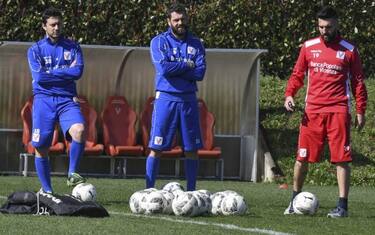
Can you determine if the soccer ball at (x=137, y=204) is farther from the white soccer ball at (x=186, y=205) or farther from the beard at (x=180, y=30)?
the beard at (x=180, y=30)

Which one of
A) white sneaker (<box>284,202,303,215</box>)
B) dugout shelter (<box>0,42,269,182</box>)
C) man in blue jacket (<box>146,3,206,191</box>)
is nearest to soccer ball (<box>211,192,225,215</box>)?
white sneaker (<box>284,202,303,215</box>)

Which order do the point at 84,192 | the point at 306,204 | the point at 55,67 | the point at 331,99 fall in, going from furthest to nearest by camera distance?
the point at 55,67 → the point at 84,192 → the point at 331,99 → the point at 306,204

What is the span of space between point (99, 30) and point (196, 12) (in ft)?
6.57

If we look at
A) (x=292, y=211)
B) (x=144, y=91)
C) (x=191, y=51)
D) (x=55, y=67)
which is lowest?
(x=292, y=211)

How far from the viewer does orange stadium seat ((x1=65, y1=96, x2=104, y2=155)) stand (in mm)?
19656

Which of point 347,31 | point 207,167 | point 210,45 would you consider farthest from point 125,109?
point 347,31

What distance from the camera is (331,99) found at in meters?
11.7

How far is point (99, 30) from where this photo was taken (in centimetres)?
2309

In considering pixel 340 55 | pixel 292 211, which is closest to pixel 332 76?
pixel 340 55

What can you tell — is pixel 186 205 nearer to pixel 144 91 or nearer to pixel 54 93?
pixel 54 93

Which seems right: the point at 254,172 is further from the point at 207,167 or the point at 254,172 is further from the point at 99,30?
the point at 99,30

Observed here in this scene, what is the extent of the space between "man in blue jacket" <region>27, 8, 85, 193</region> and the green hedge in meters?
9.95

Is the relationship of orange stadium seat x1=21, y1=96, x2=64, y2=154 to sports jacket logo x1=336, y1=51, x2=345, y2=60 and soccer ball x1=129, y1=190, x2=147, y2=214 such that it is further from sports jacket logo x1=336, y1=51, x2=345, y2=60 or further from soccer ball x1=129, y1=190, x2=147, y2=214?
sports jacket logo x1=336, y1=51, x2=345, y2=60

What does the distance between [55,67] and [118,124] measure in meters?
7.26
